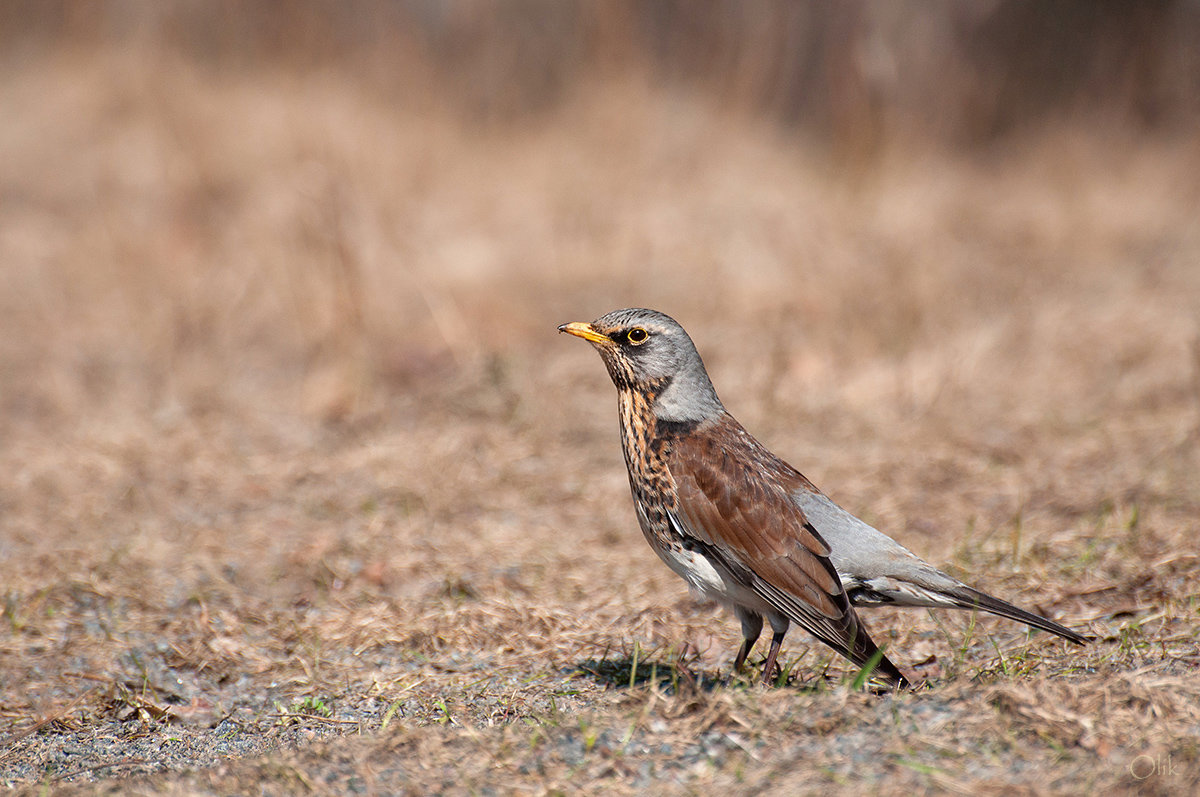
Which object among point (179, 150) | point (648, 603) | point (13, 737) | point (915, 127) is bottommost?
point (13, 737)

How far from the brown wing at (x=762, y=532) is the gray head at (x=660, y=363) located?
0.17 metres

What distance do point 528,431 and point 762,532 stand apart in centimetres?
361

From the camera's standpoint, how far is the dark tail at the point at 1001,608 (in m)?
3.45

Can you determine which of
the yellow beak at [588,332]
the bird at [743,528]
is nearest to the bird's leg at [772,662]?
the bird at [743,528]

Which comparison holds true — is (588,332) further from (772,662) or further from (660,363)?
(772,662)

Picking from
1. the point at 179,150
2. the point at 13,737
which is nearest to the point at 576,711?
the point at 13,737

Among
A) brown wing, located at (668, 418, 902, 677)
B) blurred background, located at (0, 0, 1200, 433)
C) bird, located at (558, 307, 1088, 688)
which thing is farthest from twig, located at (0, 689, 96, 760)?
blurred background, located at (0, 0, 1200, 433)

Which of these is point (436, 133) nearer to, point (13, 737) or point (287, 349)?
point (287, 349)

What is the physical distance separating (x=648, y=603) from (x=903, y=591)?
59.8 inches

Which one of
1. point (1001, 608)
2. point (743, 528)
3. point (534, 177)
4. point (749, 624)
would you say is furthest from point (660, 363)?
point (534, 177)

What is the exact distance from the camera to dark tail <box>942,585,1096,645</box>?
3.45 meters

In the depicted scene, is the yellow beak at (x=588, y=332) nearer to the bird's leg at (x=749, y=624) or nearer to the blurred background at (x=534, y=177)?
the bird's leg at (x=749, y=624)

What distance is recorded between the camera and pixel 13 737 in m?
3.95

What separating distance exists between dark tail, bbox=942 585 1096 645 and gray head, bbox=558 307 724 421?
115cm
